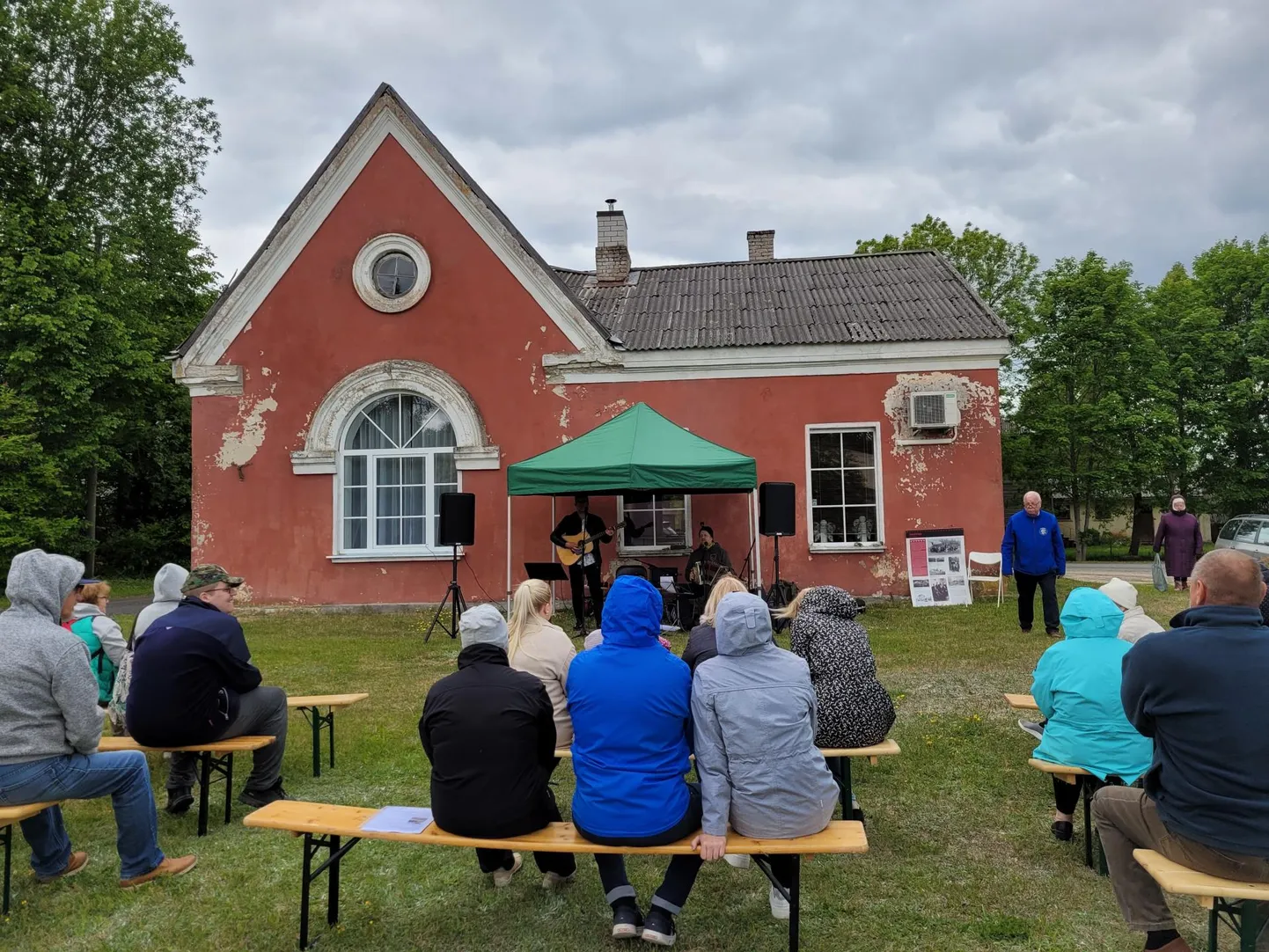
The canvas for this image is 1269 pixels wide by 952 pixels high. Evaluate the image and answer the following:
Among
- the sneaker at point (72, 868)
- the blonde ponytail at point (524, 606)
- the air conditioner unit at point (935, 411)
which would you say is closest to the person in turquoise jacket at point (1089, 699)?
the blonde ponytail at point (524, 606)

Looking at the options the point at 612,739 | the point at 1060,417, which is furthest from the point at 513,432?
the point at 1060,417

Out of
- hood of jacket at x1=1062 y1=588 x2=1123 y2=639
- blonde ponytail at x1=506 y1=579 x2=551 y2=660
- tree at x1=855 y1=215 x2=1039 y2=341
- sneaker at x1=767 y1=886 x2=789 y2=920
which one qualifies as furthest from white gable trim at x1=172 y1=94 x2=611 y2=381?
tree at x1=855 y1=215 x2=1039 y2=341

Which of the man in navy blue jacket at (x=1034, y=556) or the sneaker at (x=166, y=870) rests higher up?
the man in navy blue jacket at (x=1034, y=556)

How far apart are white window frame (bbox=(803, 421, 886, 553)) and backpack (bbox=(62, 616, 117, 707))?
8.97 metres

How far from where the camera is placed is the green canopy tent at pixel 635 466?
381 inches

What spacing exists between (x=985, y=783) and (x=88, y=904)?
4563 millimetres

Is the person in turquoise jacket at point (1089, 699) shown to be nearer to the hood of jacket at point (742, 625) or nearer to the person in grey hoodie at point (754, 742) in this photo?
the person in grey hoodie at point (754, 742)

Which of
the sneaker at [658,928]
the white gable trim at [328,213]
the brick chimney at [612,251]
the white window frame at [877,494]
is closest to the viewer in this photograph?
the sneaker at [658,928]

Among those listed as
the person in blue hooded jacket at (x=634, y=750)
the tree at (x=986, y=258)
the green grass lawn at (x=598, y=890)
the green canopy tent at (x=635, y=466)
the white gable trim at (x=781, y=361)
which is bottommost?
the green grass lawn at (x=598, y=890)

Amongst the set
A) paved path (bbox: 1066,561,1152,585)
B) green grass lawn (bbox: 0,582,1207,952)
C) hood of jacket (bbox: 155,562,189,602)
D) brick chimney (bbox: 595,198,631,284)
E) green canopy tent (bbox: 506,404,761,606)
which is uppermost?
brick chimney (bbox: 595,198,631,284)

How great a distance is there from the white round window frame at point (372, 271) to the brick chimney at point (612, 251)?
3883mm

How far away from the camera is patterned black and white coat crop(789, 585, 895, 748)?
160 inches

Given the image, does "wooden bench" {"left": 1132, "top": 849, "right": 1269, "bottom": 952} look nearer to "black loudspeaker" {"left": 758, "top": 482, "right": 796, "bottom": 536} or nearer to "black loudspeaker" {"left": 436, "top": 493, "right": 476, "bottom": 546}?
"black loudspeaker" {"left": 758, "top": 482, "right": 796, "bottom": 536}

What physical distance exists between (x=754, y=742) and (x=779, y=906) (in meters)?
0.79
